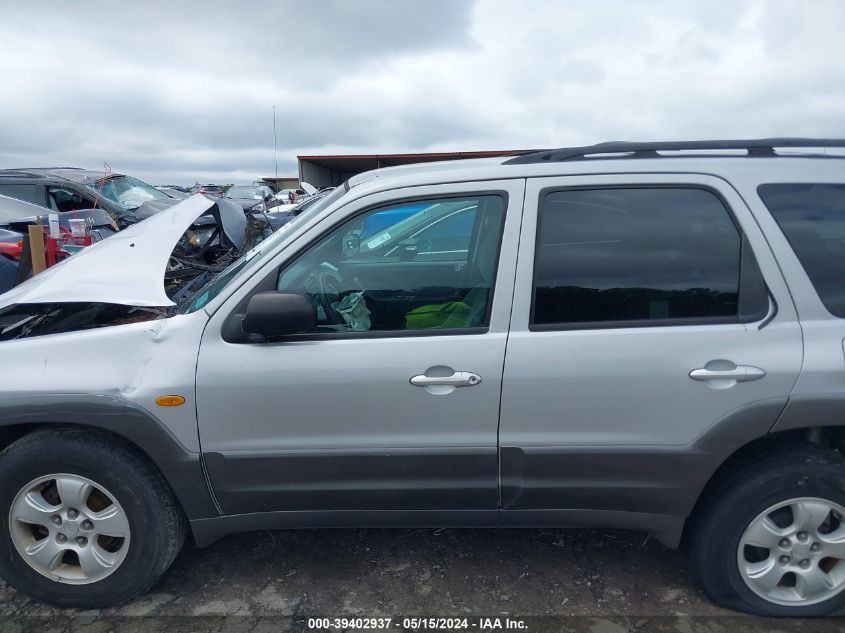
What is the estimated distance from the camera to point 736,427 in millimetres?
2260

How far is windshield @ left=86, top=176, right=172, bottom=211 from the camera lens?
29.0 feet

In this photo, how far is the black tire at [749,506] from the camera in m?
2.29

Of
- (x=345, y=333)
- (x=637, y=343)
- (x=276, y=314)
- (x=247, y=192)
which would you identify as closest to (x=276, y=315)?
(x=276, y=314)

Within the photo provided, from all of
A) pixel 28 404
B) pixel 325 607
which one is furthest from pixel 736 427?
pixel 28 404

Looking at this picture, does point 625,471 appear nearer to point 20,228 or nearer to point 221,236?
point 221,236

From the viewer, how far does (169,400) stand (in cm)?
230

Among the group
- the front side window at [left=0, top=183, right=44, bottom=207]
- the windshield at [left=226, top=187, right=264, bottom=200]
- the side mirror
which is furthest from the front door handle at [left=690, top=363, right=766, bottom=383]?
the windshield at [left=226, top=187, right=264, bottom=200]

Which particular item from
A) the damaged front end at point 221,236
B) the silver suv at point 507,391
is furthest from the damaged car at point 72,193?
the silver suv at point 507,391

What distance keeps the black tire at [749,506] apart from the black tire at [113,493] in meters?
2.17

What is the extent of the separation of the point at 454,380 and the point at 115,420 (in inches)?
51.8

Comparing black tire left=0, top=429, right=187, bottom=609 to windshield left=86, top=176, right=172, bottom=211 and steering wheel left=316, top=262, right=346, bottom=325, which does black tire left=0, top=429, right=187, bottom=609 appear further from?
windshield left=86, top=176, right=172, bottom=211

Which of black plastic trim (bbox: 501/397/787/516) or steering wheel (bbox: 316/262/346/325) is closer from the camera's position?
black plastic trim (bbox: 501/397/787/516)

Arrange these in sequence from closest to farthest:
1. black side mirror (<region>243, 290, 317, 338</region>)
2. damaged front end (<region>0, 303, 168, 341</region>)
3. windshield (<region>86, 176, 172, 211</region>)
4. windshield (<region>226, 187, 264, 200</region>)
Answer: black side mirror (<region>243, 290, 317, 338</region>) → damaged front end (<region>0, 303, 168, 341</region>) → windshield (<region>86, 176, 172, 211</region>) → windshield (<region>226, 187, 264, 200</region>)

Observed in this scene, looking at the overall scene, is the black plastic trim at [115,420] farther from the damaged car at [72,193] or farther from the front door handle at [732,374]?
the damaged car at [72,193]
